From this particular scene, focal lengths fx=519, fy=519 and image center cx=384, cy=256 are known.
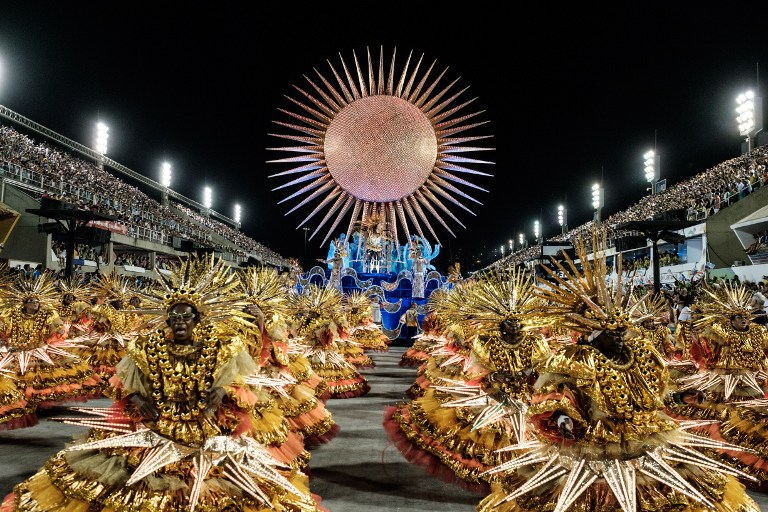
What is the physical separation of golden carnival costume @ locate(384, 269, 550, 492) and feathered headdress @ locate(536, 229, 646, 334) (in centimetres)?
127

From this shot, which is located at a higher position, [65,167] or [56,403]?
[65,167]

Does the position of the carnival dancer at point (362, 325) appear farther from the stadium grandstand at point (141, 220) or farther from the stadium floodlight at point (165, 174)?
the stadium floodlight at point (165, 174)

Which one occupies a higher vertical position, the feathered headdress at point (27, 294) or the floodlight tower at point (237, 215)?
the floodlight tower at point (237, 215)

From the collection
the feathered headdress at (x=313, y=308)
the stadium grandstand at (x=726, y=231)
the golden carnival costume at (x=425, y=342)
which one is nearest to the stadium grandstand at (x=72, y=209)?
the feathered headdress at (x=313, y=308)

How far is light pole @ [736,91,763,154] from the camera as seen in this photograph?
28281mm

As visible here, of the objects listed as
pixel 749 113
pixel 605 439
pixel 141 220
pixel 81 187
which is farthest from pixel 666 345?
pixel 749 113

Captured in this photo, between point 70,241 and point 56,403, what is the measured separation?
212 inches

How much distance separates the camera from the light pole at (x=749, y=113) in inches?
1113

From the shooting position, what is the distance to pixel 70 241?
39.4 ft

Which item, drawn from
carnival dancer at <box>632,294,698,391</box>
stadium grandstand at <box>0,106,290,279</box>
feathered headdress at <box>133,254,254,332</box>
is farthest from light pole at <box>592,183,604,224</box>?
feathered headdress at <box>133,254,254,332</box>

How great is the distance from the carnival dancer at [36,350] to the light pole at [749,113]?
32.8m

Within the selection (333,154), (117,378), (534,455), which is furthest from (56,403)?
(333,154)

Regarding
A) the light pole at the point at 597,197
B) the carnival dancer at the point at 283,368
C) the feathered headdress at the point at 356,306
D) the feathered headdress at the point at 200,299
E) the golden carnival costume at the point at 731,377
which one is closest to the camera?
the feathered headdress at the point at 200,299

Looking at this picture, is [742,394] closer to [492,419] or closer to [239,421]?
[492,419]
